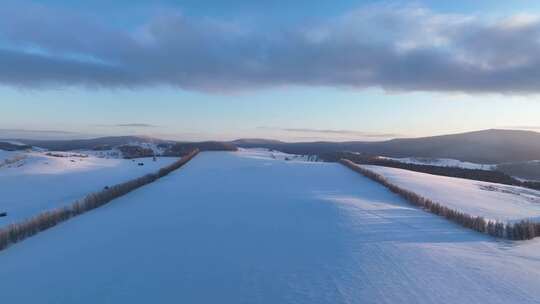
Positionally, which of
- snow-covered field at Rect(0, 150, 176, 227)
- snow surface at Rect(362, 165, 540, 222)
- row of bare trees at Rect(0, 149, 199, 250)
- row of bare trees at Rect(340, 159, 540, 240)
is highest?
row of bare trees at Rect(340, 159, 540, 240)

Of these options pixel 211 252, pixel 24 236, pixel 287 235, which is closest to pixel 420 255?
pixel 287 235

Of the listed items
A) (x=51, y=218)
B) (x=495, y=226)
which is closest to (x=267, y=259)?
(x=495, y=226)

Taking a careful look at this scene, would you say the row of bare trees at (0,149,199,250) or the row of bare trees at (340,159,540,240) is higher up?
the row of bare trees at (340,159,540,240)

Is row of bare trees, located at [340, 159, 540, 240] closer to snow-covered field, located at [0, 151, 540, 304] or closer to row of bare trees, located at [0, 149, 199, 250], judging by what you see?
snow-covered field, located at [0, 151, 540, 304]

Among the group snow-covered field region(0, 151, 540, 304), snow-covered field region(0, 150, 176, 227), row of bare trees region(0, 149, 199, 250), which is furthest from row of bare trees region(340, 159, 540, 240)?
snow-covered field region(0, 150, 176, 227)

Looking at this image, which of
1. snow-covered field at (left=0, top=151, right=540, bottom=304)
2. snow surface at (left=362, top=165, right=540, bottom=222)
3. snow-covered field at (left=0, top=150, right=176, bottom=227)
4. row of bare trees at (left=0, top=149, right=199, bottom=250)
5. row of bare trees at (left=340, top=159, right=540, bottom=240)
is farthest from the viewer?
snow-covered field at (left=0, top=150, right=176, bottom=227)

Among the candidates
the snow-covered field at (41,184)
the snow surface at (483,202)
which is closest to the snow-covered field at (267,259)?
the snow surface at (483,202)

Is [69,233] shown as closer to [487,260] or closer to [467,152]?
[487,260]

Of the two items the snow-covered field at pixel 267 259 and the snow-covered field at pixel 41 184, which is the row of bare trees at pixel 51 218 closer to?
the snow-covered field at pixel 267 259
